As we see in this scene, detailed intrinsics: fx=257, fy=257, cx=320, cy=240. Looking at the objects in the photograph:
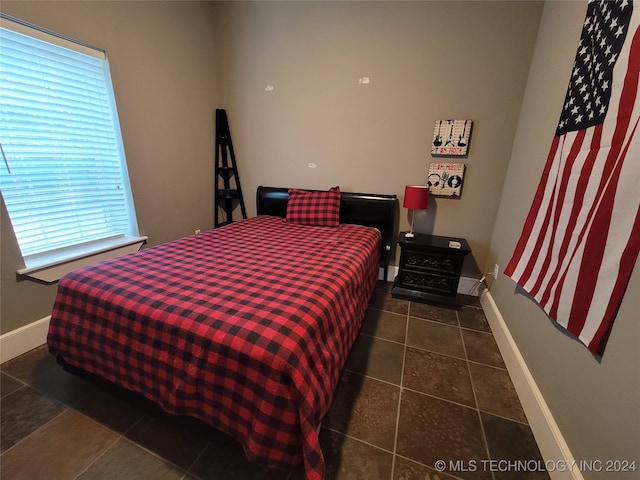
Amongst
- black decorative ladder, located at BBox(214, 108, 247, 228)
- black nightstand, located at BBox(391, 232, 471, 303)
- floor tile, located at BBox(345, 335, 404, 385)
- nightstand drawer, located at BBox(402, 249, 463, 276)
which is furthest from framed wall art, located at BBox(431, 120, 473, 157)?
black decorative ladder, located at BBox(214, 108, 247, 228)

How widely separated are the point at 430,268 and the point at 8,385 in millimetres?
2940

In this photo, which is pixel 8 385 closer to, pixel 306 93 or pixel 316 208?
pixel 316 208

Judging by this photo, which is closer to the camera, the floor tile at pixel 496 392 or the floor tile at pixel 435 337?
the floor tile at pixel 496 392

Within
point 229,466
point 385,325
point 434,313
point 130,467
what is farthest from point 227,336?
point 434,313

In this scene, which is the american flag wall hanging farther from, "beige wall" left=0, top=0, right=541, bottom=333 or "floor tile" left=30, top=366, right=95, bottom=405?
"floor tile" left=30, top=366, right=95, bottom=405

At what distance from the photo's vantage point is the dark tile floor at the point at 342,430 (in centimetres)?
108

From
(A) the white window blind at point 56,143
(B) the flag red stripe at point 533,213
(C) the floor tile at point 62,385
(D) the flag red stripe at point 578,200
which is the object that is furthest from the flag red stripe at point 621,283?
(A) the white window blind at point 56,143

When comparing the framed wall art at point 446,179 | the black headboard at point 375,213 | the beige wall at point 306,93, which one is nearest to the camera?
the beige wall at point 306,93

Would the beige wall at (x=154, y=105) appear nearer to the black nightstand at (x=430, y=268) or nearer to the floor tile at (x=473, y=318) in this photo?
the black nightstand at (x=430, y=268)

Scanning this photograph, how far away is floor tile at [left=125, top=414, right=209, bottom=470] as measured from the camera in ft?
3.67

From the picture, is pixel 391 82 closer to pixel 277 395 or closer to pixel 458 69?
pixel 458 69

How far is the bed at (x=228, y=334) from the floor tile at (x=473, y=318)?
1.06 m

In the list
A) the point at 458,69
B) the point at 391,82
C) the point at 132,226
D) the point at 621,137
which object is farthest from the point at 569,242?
the point at 132,226

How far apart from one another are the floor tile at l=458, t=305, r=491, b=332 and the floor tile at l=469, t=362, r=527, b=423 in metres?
0.46
